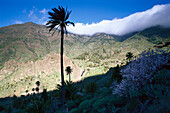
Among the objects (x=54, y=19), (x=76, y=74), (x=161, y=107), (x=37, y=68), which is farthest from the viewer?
(x=37, y=68)

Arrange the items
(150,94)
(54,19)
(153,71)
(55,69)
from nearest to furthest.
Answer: (150,94)
(153,71)
(54,19)
(55,69)

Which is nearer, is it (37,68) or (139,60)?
(139,60)

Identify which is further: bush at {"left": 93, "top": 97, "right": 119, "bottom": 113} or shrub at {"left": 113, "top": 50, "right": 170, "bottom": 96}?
Result: bush at {"left": 93, "top": 97, "right": 119, "bottom": 113}

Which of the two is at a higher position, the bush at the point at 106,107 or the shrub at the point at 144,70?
the shrub at the point at 144,70

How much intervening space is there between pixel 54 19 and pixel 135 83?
10.5 meters

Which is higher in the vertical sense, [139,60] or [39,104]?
[139,60]

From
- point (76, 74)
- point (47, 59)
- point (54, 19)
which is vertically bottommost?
point (76, 74)

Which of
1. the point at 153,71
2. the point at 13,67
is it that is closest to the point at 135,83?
the point at 153,71

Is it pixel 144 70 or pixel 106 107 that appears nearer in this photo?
pixel 144 70

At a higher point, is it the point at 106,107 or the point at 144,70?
the point at 144,70

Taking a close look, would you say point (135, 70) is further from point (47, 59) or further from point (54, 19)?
point (47, 59)

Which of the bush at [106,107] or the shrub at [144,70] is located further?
the bush at [106,107]

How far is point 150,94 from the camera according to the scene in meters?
5.29

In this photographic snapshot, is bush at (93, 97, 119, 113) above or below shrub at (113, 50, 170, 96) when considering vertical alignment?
below
